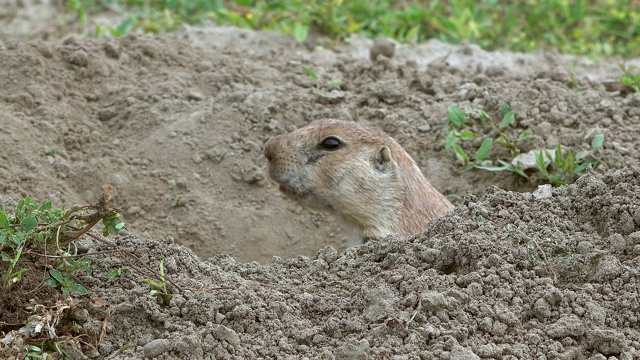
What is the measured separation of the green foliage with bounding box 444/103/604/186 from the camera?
5676mm

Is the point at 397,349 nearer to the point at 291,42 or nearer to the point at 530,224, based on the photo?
the point at 530,224

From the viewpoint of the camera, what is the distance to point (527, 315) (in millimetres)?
3676

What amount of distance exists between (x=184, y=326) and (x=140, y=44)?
390 centimetres

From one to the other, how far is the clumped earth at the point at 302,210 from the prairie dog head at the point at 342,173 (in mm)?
395

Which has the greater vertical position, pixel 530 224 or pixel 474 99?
pixel 530 224

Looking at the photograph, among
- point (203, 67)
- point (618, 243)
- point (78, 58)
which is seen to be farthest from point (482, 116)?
point (78, 58)

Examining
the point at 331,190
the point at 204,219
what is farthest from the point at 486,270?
the point at 204,219

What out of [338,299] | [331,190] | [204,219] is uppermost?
[338,299]

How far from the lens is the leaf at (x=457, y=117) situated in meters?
6.35

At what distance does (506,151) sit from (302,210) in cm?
141

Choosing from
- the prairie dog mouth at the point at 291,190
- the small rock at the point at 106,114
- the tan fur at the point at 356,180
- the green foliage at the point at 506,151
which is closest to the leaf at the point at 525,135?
the green foliage at the point at 506,151

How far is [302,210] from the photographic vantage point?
642 centimetres

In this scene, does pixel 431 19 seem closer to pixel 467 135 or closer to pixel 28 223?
pixel 467 135

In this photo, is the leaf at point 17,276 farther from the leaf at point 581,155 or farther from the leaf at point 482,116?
the leaf at point 482,116
